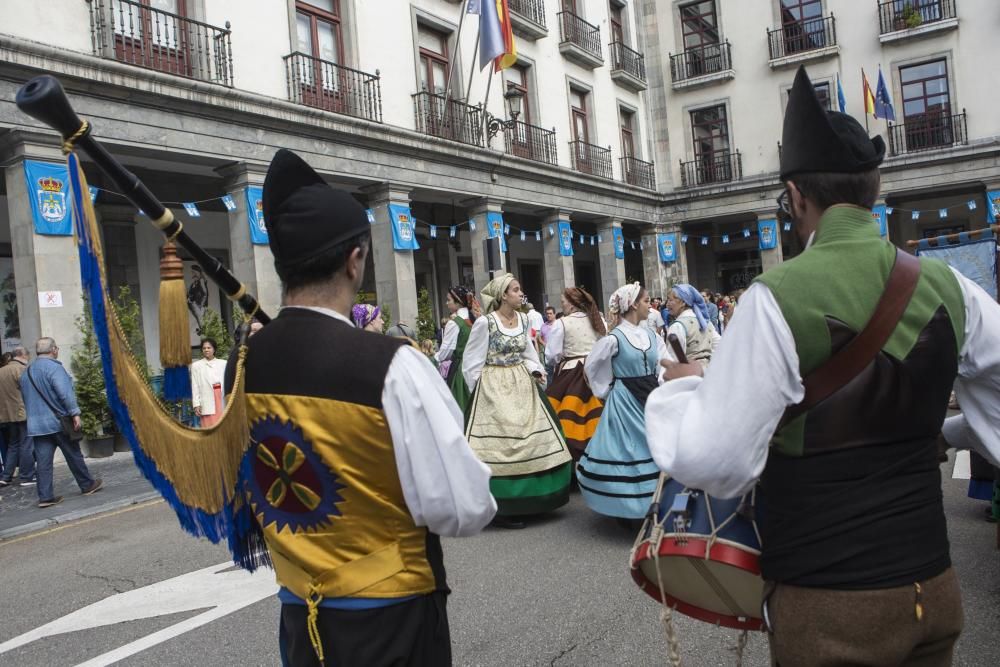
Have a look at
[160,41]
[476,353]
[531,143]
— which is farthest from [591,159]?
[476,353]

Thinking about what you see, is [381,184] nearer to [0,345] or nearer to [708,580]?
[0,345]

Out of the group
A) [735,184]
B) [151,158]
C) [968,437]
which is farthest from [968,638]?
[735,184]

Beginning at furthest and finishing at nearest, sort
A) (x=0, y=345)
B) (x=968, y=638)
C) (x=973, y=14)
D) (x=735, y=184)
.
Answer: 1. (x=735, y=184)
2. (x=973, y=14)
3. (x=0, y=345)
4. (x=968, y=638)

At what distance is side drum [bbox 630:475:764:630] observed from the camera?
189cm

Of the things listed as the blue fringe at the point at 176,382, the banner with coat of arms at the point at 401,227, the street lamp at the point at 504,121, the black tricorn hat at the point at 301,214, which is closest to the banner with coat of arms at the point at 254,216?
the banner with coat of arms at the point at 401,227

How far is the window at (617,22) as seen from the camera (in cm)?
2534

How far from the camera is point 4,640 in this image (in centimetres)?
435

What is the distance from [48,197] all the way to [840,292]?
10825 mm

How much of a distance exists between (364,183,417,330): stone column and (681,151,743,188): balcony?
14349 mm

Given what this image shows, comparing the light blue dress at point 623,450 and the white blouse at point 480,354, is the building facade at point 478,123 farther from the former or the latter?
the light blue dress at point 623,450

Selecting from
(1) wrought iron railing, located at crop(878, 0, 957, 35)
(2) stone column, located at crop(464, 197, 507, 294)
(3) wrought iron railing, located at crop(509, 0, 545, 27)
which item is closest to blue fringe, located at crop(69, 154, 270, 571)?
(2) stone column, located at crop(464, 197, 507, 294)

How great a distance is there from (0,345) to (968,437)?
532 inches

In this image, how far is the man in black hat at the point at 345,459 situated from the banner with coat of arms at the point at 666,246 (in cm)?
2535

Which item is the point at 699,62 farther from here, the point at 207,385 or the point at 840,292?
the point at 840,292
